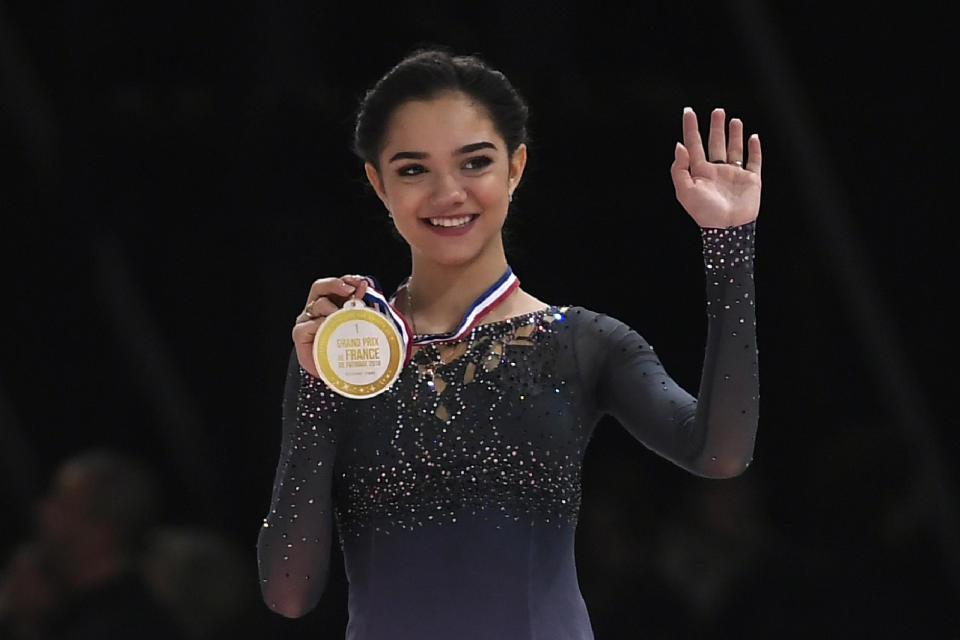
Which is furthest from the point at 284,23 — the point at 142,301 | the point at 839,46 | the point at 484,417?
the point at 484,417

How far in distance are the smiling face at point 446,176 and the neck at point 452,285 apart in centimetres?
2

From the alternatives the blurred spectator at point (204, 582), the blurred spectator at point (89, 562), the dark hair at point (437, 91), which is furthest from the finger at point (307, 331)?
the blurred spectator at point (204, 582)

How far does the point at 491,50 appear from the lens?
166 inches

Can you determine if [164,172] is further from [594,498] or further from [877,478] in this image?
[877,478]

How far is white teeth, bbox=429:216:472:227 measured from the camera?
2098mm

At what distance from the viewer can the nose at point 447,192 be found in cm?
206

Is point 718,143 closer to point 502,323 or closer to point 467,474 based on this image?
point 502,323

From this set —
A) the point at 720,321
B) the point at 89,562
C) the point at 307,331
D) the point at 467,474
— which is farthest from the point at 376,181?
the point at 89,562

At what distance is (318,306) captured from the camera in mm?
1969

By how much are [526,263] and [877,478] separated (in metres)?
1.07

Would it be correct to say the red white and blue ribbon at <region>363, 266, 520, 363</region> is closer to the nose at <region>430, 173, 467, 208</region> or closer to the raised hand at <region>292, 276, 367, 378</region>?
the raised hand at <region>292, 276, 367, 378</region>

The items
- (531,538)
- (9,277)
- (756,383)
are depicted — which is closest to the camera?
(756,383)

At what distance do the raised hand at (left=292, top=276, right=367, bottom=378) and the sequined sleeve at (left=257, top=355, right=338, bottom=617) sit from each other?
2.9 inches

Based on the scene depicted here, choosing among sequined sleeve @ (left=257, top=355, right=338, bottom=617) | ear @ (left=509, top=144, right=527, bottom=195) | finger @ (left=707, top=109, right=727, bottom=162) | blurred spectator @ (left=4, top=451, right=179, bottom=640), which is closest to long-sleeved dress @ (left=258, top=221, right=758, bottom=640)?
sequined sleeve @ (left=257, top=355, right=338, bottom=617)
